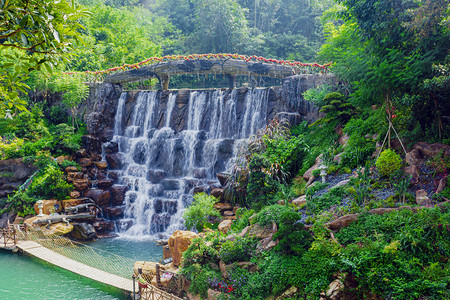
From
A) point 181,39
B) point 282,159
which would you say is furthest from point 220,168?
point 181,39

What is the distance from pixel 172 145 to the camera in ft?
62.0

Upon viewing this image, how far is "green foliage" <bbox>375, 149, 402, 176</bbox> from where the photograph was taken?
8.66 metres

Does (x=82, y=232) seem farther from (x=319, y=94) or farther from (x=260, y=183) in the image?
(x=319, y=94)

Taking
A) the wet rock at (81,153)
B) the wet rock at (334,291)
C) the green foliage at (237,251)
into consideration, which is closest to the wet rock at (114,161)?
the wet rock at (81,153)

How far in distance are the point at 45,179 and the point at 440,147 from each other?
17.2 meters

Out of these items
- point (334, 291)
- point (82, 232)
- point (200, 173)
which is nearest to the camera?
point (334, 291)

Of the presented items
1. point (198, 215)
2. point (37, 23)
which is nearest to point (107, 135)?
point (198, 215)

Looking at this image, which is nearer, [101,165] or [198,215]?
[198,215]

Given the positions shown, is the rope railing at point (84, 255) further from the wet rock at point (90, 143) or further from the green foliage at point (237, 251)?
the wet rock at point (90, 143)

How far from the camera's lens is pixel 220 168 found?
17.3m

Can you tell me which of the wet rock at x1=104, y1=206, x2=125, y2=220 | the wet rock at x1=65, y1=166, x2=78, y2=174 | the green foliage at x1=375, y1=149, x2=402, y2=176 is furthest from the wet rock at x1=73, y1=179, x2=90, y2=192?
the green foliage at x1=375, y1=149, x2=402, y2=176

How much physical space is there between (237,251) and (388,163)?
4.70 metres

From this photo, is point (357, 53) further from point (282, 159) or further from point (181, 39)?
point (181, 39)

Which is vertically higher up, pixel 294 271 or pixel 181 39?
pixel 181 39
